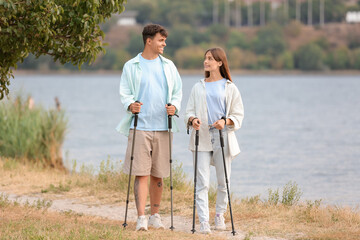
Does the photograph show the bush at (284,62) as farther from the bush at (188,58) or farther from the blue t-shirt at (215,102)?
the blue t-shirt at (215,102)

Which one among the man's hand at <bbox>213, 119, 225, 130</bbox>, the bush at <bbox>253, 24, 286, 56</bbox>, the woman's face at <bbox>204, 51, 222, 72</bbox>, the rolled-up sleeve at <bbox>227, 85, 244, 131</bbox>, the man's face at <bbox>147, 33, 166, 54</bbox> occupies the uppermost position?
the bush at <bbox>253, 24, 286, 56</bbox>

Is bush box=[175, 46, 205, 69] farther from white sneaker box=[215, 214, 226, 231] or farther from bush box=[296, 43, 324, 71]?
white sneaker box=[215, 214, 226, 231]

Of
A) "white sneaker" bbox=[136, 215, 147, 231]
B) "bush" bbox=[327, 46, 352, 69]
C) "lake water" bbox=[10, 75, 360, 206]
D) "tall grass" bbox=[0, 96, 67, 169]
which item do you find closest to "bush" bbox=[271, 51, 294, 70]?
"bush" bbox=[327, 46, 352, 69]

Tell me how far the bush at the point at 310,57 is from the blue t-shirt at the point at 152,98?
10713 centimetres

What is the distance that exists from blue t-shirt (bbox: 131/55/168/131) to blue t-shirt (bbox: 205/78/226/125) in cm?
51

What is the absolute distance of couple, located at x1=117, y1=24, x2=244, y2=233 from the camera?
7.79 metres

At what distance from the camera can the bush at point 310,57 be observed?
113 meters

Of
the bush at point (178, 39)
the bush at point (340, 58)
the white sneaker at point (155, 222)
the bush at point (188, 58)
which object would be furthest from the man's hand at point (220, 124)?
the bush at point (340, 58)

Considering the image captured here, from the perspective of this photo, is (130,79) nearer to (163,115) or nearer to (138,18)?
(163,115)

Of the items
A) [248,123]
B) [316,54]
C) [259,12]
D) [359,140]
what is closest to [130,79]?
[359,140]

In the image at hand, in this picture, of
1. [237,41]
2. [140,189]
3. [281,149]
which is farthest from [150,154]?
[237,41]

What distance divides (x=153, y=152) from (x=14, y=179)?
4824 millimetres

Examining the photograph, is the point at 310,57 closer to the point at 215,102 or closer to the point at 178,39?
the point at 178,39

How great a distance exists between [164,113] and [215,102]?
609mm
